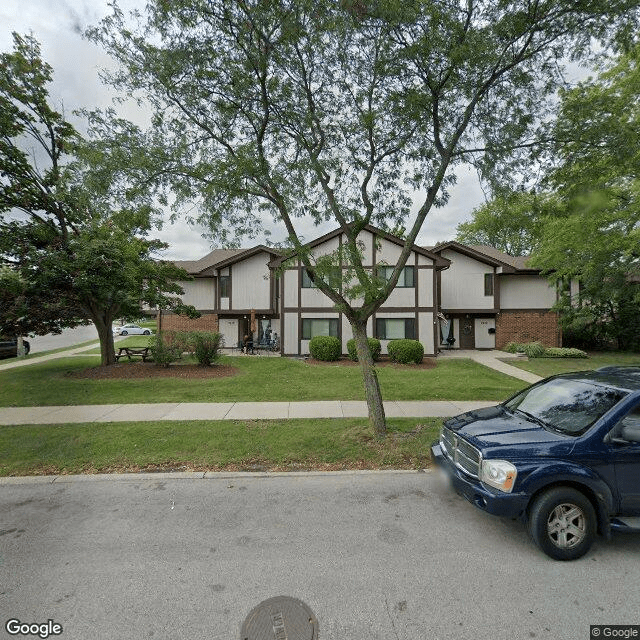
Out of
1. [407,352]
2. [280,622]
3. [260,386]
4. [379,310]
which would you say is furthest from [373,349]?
[280,622]

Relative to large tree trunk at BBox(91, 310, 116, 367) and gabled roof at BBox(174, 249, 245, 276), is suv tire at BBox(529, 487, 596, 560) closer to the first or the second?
large tree trunk at BBox(91, 310, 116, 367)

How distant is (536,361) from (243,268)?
16.7m

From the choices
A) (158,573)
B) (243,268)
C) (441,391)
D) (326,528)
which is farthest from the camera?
(243,268)

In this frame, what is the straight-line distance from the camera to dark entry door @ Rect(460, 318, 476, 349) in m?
22.7

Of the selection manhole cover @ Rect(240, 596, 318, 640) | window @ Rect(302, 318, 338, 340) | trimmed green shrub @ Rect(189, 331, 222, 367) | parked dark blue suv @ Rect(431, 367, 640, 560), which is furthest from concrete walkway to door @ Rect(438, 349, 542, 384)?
trimmed green shrub @ Rect(189, 331, 222, 367)

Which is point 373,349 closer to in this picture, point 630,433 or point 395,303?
point 395,303

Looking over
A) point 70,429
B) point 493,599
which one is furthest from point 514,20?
point 70,429

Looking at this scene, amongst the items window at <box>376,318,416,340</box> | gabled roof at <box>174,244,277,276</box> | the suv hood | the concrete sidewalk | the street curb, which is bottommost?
the street curb

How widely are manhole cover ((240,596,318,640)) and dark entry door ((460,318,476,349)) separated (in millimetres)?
22007

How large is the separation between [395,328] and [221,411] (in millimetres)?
12910

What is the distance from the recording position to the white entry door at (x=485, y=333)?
73.9ft

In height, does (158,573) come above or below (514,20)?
below

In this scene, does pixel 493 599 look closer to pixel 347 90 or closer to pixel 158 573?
pixel 158 573

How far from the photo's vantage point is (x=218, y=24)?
246 inches
